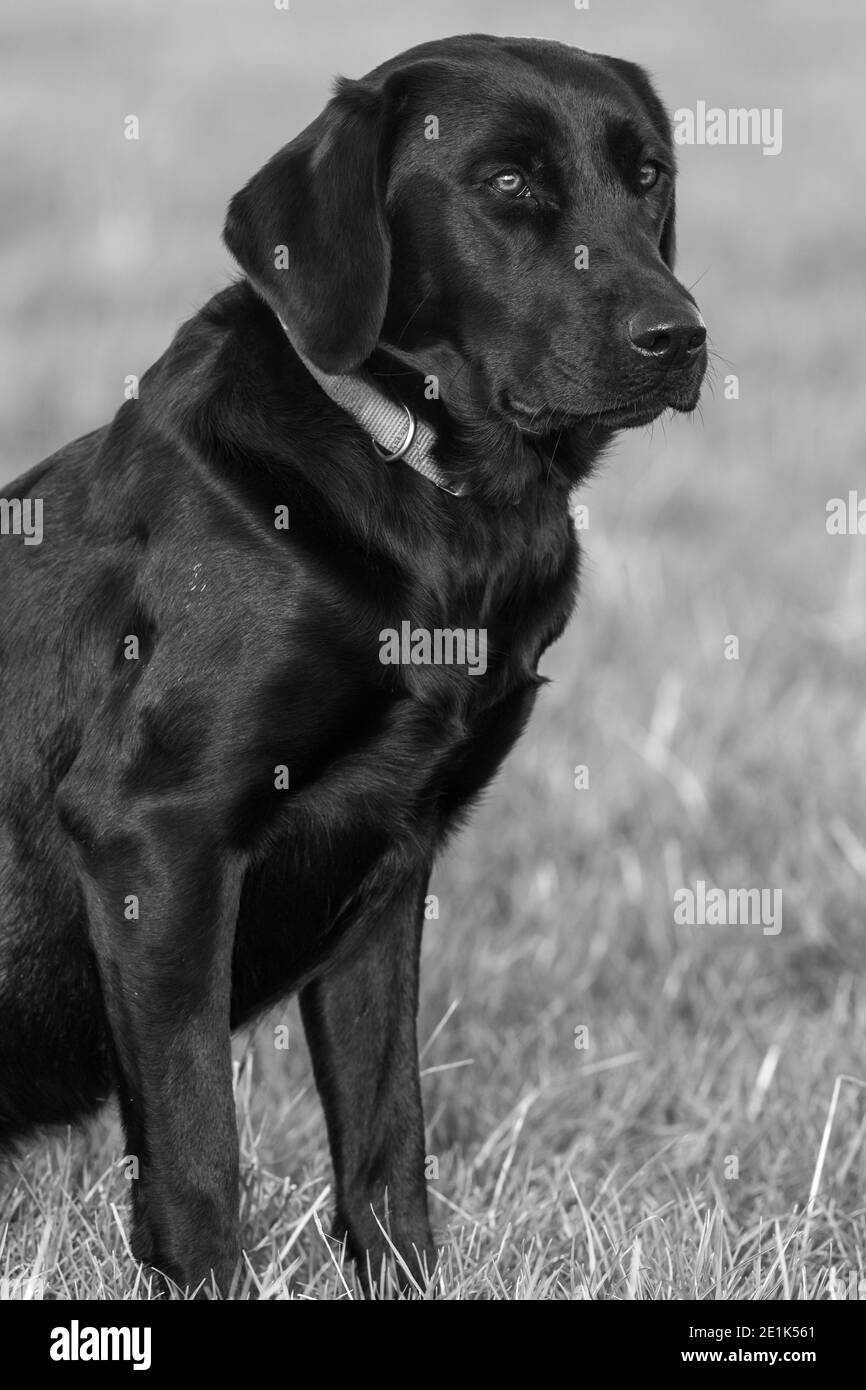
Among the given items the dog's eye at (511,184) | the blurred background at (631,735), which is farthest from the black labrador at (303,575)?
the blurred background at (631,735)

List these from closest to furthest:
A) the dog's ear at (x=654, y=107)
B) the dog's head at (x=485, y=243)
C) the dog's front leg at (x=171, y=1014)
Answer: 1. the dog's front leg at (x=171, y=1014)
2. the dog's head at (x=485, y=243)
3. the dog's ear at (x=654, y=107)

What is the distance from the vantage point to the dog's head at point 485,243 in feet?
8.02

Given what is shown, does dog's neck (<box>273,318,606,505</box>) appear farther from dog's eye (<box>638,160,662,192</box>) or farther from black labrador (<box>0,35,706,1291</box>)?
dog's eye (<box>638,160,662,192</box>)

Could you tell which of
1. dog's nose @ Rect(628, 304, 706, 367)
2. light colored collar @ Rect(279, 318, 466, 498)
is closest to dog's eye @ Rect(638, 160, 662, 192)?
dog's nose @ Rect(628, 304, 706, 367)

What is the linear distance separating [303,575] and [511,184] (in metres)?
0.67

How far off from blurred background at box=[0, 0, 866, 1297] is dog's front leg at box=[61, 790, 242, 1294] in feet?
0.73

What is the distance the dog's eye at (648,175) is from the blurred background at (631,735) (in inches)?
12.8

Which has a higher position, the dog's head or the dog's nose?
the dog's head

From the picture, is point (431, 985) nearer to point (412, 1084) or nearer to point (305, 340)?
point (412, 1084)

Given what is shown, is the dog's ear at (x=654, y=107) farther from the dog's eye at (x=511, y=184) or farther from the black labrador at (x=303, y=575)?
the dog's eye at (x=511, y=184)

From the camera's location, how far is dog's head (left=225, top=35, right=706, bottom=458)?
2.45m

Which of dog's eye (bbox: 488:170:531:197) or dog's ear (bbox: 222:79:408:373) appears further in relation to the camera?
dog's eye (bbox: 488:170:531:197)

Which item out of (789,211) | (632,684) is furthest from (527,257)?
(789,211)

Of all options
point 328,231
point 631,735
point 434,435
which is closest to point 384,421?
point 434,435
